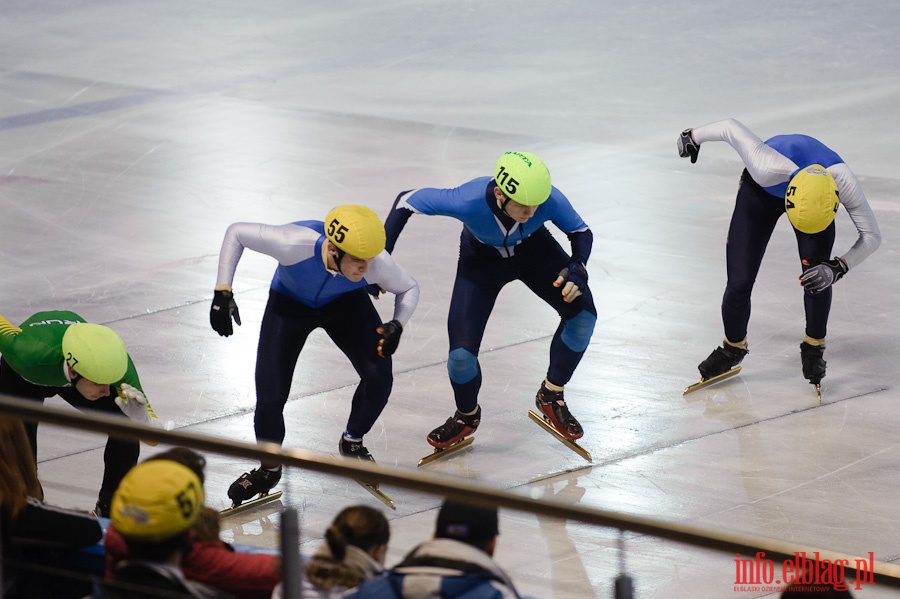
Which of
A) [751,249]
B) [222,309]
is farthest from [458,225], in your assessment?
[222,309]

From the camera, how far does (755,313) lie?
26.9 feet

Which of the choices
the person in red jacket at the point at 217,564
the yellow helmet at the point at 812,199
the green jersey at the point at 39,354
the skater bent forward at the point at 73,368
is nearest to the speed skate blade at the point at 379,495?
the person in red jacket at the point at 217,564

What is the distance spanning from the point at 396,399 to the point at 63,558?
3498mm

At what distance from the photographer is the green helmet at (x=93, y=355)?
511 centimetres

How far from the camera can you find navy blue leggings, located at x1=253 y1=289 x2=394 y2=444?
583cm

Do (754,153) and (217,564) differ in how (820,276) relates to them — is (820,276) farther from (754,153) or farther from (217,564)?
Answer: (217,564)

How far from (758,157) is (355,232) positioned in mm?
2443

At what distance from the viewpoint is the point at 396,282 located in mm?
5824

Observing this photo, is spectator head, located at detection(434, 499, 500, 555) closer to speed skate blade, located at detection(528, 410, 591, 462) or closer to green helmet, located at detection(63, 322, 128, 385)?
green helmet, located at detection(63, 322, 128, 385)

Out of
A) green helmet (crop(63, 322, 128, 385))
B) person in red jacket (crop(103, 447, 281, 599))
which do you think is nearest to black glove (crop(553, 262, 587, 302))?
green helmet (crop(63, 322, 128, 385))

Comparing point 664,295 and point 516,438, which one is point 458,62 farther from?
point 516,438

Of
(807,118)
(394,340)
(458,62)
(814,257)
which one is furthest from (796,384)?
(458,62)

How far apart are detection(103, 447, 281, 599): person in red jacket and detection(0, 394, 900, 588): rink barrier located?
413mm

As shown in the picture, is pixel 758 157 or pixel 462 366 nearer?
pixel 462 366
